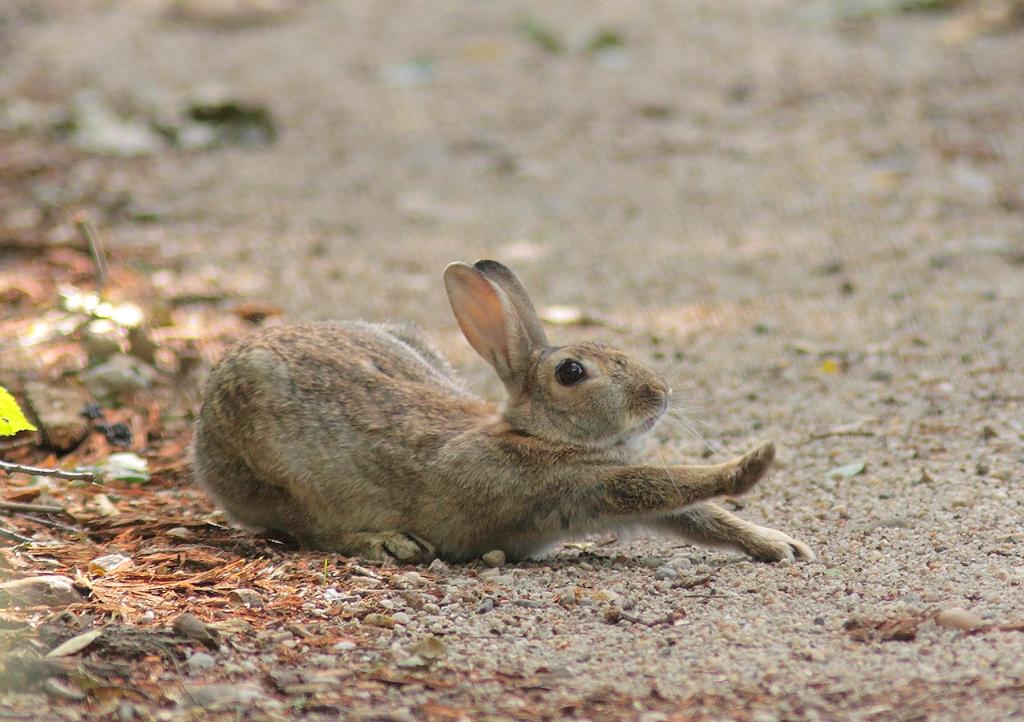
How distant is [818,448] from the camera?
21.1ft

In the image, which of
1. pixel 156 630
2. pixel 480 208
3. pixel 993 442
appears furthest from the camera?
pixel 480 208

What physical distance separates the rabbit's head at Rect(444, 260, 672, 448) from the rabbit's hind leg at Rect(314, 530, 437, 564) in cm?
60

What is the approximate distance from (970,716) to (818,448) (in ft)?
9.19

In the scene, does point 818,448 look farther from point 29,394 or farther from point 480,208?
point 480,208

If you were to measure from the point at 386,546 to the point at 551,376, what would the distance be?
0.92 metres

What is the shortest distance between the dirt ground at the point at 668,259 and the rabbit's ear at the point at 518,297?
0.77 metres

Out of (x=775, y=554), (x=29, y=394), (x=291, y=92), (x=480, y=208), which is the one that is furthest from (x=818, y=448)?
(x=291, y=92)

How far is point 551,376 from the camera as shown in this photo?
18.1 ft

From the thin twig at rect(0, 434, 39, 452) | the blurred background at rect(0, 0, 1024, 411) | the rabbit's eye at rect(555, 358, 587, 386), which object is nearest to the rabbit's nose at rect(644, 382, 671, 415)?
the rabbit's eye at rect(555, 358, 587, 386)

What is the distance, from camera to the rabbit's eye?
17.9 ft

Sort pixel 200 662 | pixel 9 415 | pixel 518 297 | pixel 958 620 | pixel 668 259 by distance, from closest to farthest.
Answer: pixel 200 662 < pixel 958 620 < pixel 9 415 < pixel 518 297 < pixel 668 259

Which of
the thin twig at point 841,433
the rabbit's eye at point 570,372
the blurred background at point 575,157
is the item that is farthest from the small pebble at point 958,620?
the blurred background at point 575,157

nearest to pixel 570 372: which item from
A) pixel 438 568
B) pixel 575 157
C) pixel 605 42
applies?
pixel 438 568

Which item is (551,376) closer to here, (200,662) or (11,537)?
(200,662)
